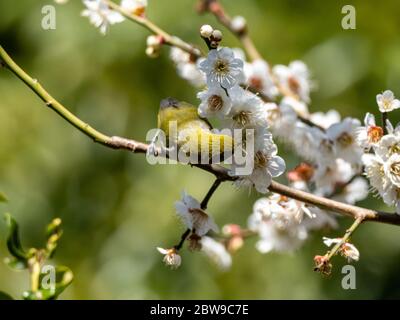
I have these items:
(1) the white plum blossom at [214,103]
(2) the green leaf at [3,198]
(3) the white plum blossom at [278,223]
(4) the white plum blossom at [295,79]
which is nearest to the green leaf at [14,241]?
(2) the green leaf at [3,198]

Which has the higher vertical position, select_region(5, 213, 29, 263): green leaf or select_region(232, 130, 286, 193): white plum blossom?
select_region(232, 130, 286, 193): white plum blossom

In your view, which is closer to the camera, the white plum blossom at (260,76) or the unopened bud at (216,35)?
the unopened bud at (216,35)

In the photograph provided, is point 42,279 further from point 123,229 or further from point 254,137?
point 123,229

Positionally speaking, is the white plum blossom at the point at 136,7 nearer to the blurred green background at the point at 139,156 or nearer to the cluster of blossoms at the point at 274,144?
the cluster of blossoms at the point at 274,144

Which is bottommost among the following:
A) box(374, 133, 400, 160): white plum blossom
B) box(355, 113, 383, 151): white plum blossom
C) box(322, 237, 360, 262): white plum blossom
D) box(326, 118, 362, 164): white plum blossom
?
box(322, 237, 360, 262): white plum blossom

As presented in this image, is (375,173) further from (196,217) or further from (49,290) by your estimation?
(49,290)


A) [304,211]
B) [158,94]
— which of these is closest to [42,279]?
[304,211]

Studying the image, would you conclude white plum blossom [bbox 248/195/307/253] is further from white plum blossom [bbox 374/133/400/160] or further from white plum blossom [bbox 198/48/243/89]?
white plum blossom [bbox 198/48/243/89]

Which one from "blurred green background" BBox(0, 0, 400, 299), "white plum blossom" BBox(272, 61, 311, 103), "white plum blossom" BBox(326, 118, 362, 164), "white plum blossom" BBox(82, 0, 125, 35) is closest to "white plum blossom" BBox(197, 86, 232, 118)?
"white plum blossom" BBox(326, 118, 362, 164)

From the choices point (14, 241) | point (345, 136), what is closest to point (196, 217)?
point (14, 241)
